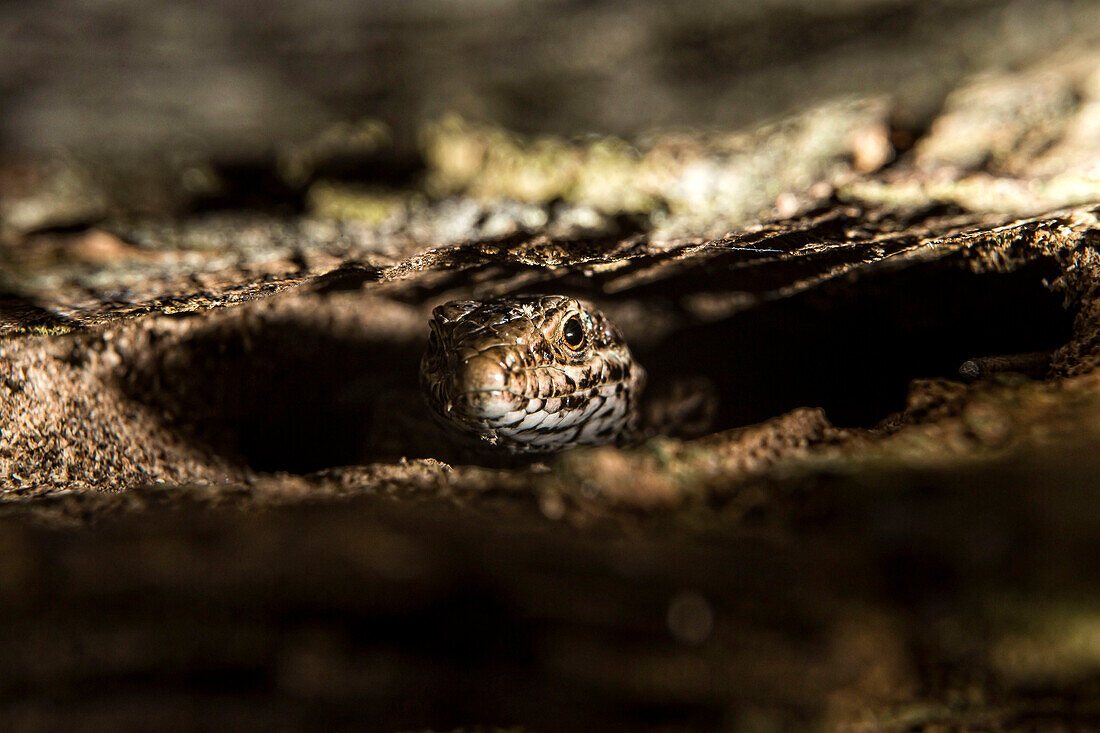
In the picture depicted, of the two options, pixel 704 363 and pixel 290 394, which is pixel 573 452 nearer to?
pixel 290 394

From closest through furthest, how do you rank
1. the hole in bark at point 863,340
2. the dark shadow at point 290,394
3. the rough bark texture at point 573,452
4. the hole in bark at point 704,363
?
the rough bark texture at point 573,452, the hole in bark at point 863,340, the hole in bark at point 704,363, the dark shadow at point 290,394

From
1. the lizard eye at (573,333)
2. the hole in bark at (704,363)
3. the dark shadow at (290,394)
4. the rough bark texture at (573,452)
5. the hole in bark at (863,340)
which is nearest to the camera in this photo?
the rough bark texture at (573,452)

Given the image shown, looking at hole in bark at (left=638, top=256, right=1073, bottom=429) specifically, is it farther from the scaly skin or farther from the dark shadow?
the dark shadow

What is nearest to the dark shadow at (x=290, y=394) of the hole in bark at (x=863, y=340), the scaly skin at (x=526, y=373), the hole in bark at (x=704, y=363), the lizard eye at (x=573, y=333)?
the hole in bark at (x=704, y=363)

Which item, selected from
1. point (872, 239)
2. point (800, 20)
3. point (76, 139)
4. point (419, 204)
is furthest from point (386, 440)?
point (800, 20)

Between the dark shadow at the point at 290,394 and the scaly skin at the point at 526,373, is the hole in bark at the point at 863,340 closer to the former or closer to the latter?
the scaly skin at the point at 526,373

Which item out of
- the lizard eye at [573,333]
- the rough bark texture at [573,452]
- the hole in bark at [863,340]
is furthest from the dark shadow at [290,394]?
the hole in bark at [863,340]

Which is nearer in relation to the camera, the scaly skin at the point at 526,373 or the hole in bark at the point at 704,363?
the scaly skin at the point at 526,373
